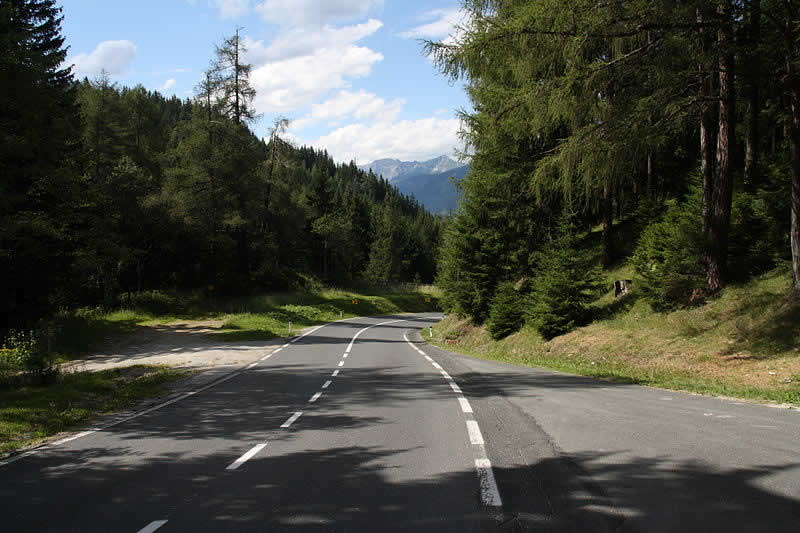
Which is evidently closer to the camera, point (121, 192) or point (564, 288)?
point (564, 288)

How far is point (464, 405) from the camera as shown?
28.1 ft

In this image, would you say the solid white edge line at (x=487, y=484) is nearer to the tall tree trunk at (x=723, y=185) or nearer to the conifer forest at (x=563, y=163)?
the conifer forest at (x=563, y=163)

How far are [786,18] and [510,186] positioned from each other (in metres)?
10.2

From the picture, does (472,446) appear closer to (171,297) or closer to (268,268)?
(171,297)

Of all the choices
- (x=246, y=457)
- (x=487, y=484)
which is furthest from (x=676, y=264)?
(x=246, y=457)

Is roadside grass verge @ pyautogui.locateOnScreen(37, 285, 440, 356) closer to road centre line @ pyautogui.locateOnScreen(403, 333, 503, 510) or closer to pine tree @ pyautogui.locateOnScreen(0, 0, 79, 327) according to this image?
pine tree @ pyautogui.locateOnScreen(0, 0, 79, 327)

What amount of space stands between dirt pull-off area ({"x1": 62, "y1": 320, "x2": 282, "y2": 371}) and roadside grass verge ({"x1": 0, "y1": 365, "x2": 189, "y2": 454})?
3778 millimetres

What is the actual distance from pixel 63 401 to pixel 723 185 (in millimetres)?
17118

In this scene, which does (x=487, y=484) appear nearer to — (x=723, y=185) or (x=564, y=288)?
(x=723, y=185)

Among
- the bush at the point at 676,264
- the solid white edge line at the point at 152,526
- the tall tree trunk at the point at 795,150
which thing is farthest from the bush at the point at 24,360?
the tall tree trunk at the point at 795,150

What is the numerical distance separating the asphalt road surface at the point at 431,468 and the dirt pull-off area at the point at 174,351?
9.76 metres

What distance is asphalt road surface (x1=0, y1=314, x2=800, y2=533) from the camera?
394 cm

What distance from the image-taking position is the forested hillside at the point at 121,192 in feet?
59.0

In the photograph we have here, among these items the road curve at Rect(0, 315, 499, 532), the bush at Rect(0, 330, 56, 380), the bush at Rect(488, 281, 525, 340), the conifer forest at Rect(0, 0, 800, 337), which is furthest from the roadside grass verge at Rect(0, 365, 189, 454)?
the bush at Rect(488, 281, 525, 340)
